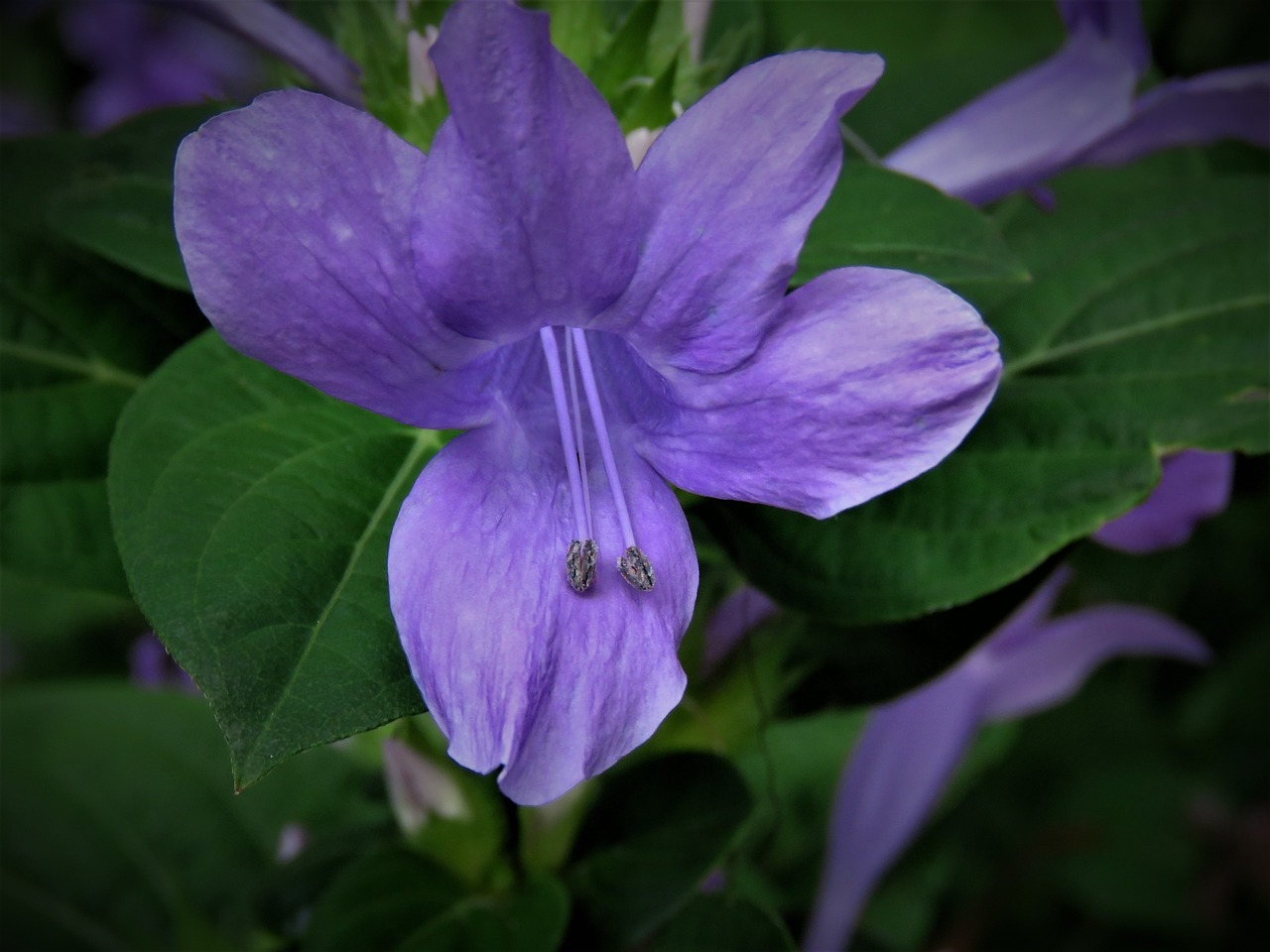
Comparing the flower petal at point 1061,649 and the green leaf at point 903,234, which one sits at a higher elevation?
the green leaf at point 903,234

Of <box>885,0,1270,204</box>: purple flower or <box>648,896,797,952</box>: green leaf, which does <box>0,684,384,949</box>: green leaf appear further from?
<box>885,0,1270,204</box>: purple flower

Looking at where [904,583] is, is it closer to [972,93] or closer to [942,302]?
[942,302]

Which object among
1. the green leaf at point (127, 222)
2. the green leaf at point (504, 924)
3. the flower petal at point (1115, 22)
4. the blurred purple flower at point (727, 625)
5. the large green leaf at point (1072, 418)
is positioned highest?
the green leaf at point (127, 222)

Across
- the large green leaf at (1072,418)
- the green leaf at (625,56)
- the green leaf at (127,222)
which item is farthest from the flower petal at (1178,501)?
the green leaf at (127,222)

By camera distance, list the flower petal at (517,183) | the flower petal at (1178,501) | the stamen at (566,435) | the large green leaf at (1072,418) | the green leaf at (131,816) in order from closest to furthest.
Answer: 1. the flower petal at (517,183)
2. the stamen at (566,435)
3. the large green leaf at (1072,418)
4. the flower petal at (1178,501)
5. the green leaf at (131,816)

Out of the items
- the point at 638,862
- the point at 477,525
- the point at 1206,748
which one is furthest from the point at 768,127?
the point at 1206,748

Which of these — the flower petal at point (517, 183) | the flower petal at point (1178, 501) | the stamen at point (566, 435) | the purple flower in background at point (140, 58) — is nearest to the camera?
the flower petal at point (517, 183)

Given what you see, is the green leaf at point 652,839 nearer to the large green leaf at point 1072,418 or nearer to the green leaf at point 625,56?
the large green leaf at point 1072,418
